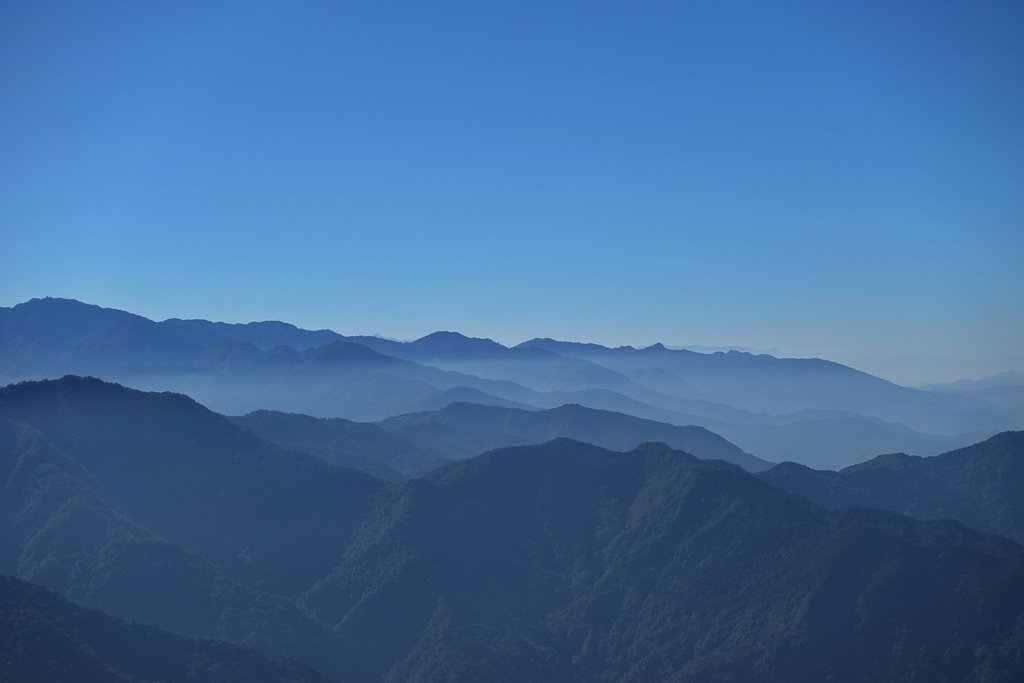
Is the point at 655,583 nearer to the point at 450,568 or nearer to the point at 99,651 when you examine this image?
the point at 450,568

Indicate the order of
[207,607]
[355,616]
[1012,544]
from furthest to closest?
[1012,544] → [355,616] → [207,607]

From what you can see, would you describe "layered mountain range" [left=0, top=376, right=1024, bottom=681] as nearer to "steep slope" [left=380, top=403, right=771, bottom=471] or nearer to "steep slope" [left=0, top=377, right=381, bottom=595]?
"steep slope" [left=0, top=377, right=381, bottom=595]

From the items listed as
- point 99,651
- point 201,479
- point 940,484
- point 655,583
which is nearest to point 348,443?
point 201,479

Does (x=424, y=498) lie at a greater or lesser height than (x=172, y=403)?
lesser

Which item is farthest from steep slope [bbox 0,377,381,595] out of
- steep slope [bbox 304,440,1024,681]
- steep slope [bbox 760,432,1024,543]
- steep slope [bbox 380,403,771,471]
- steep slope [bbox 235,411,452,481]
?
steep slope [bbox 380,403,771,471]

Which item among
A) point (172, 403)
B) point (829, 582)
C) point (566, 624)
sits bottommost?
point (566, 624)

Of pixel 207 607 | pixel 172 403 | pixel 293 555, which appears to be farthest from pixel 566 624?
pixel 172 403

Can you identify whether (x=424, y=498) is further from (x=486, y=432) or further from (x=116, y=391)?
(x=486, y=432)
